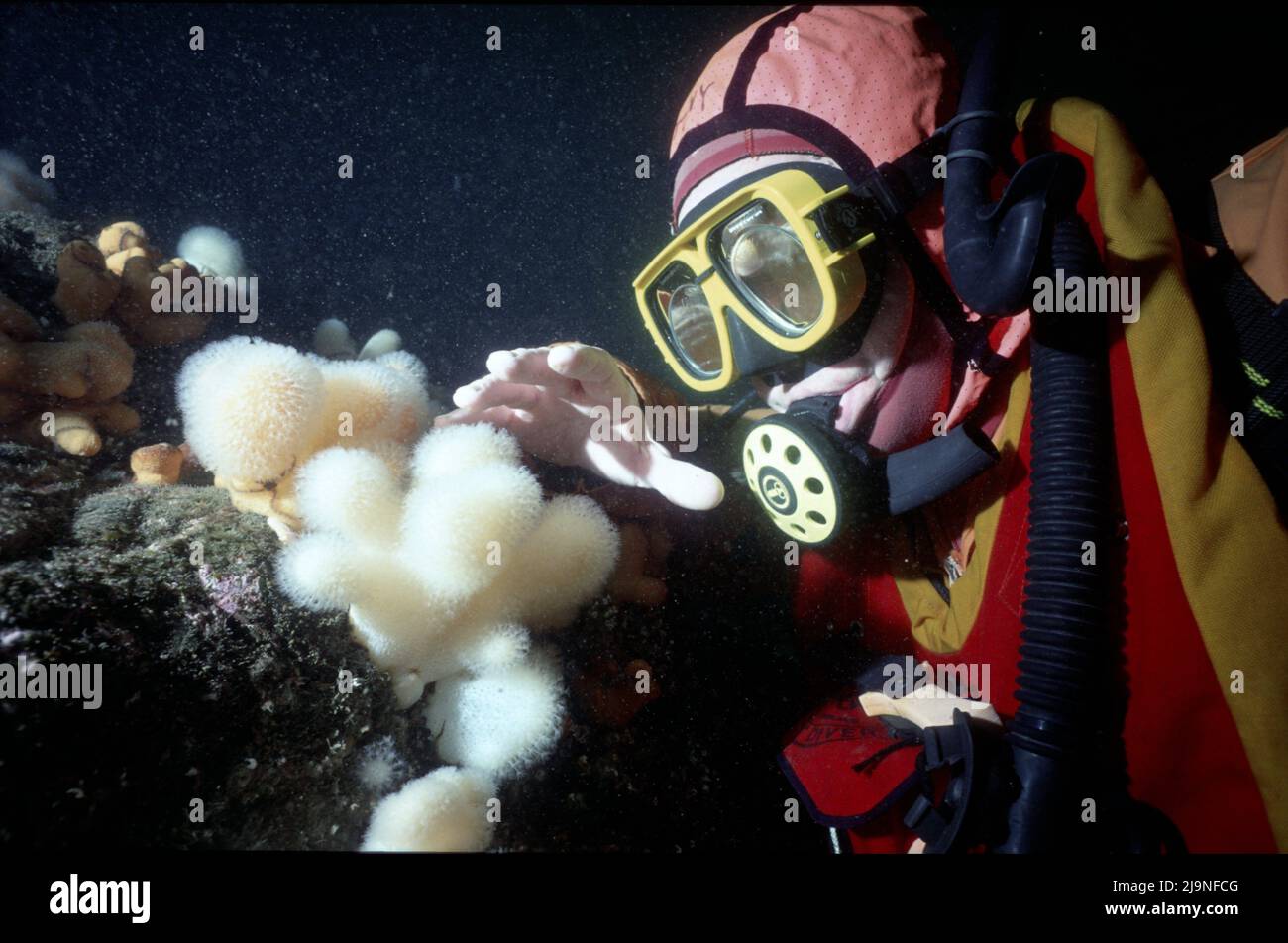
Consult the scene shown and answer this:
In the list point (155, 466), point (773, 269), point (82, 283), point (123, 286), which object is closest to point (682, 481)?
point (773, 269)

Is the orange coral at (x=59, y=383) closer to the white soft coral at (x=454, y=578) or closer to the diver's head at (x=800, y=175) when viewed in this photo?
the white soft coral at (x=454, y=578)

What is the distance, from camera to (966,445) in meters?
1.57

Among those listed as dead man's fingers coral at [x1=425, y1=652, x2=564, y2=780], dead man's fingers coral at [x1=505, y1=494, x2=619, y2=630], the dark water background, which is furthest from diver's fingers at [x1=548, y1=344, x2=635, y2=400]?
the dark water background

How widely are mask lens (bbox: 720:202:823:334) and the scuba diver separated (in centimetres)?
1

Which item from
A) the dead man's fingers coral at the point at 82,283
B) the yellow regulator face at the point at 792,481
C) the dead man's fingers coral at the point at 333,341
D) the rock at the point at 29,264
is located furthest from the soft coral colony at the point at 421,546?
the dead man's fingers coral at the point at 333,341

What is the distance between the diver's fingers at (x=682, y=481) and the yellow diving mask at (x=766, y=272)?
1.81 feet

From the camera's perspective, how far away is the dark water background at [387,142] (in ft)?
16.7

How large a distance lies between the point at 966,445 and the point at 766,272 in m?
0.97

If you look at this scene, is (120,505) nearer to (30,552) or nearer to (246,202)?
(30,552)

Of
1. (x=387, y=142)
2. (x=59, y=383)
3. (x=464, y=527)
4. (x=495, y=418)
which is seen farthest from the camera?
(x=387, y=142)

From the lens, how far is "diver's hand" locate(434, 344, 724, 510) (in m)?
1.65

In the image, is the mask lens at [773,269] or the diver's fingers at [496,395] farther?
the mask lens at [773,269]

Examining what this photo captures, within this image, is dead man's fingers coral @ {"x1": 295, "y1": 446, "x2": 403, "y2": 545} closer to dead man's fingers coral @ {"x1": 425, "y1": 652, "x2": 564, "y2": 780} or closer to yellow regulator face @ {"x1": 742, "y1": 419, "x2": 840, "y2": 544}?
dead man's fingers coral @ {"x1": 425, "y1": 652, "x2": 564, "y2": 780}

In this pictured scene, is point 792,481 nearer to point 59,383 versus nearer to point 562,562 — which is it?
point 562,562
